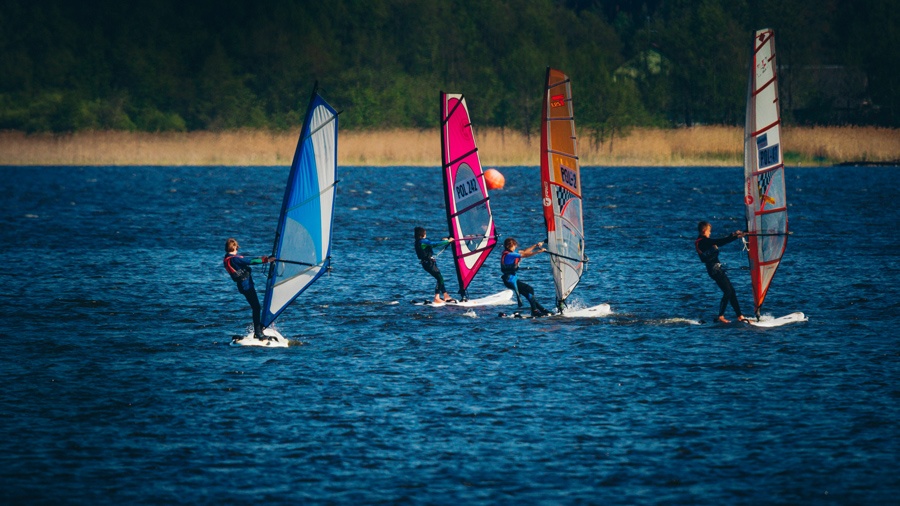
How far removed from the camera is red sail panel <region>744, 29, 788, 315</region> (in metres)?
21.8

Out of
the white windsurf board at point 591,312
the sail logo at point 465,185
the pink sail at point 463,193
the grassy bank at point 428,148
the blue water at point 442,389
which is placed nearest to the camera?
the blue water at point 442,389

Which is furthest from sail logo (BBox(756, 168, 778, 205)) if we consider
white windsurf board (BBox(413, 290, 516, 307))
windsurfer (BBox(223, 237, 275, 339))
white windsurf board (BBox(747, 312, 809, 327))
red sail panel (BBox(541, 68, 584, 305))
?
windsurfer (BBox(223, 237, 275, 339))

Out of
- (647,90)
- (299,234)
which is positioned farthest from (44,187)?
(299,234)

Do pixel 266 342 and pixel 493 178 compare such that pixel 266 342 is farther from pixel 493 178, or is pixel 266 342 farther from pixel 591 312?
pixel 493 178

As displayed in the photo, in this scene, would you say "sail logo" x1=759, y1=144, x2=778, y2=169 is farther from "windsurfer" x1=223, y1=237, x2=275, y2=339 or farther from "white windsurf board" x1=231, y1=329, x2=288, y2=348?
"white windsurf board" x1=231, y1=329, x2=288, y2=348

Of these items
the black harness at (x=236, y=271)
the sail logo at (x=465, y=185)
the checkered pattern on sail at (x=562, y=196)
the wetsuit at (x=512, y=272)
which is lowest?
the wetsuit at (x=512, y=272)

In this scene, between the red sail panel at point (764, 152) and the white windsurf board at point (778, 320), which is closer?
the red sail panel at point (764, 152)

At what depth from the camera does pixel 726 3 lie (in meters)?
107

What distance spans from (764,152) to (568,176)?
12.8ft

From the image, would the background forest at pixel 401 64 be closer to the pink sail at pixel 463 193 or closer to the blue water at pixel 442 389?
the blue water at pixel 442 389

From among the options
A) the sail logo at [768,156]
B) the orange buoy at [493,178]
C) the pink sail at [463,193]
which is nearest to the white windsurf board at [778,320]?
the sail logo at [768,156]

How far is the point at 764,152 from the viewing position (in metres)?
22.0

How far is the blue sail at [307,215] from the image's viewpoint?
65.3 ft

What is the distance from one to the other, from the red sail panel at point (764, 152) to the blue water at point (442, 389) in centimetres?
211
